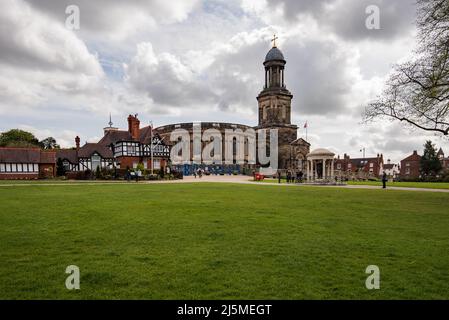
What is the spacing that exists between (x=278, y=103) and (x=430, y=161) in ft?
119

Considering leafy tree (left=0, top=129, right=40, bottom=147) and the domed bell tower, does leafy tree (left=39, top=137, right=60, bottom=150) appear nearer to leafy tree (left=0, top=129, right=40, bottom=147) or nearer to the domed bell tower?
leafy tree (left=0, top=129, right=40, bottom=147)

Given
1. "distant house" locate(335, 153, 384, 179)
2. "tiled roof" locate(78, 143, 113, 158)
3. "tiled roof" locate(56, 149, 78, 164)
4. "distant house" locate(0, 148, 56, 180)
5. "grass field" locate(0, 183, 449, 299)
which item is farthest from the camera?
"distant house" locate(335, 153, 384, 179)

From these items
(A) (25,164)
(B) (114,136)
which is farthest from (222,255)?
(B) (114,136)

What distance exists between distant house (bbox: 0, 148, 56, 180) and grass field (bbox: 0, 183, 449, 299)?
40.6m

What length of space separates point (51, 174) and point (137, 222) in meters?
44.1

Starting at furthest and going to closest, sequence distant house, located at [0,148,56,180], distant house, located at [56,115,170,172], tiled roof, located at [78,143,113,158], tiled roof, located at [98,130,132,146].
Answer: tiled roof, located at [98,130,132,146] → tiled roof, located at [78,143,113,158] → distant house, located at [56,115,170,172] → distant house, located at [0,148,56,180]

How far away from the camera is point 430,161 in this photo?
218ft

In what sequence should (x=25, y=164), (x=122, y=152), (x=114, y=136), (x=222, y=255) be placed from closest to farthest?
(x=222, y=255), (x=25, y=164), (x=122, y=152), (x=114, y=136)

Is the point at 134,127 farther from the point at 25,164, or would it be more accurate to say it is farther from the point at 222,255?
the point at 222,255

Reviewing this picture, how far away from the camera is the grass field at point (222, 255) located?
4.42 m

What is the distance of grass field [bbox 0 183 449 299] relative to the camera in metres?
4.42

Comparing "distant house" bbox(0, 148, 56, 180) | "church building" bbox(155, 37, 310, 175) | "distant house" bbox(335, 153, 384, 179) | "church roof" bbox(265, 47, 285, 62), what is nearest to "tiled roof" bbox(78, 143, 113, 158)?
"distant house" bbox(0, 148, 56, 180)

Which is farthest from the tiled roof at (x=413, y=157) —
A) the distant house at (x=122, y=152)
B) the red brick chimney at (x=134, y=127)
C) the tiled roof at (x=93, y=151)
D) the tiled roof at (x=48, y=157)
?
the tiled roof at (x=48, y=157)
